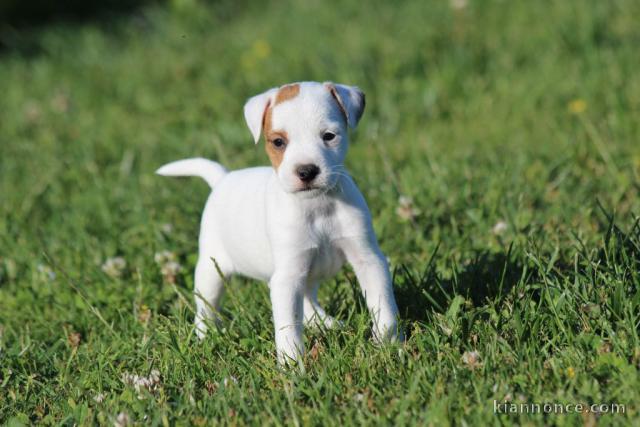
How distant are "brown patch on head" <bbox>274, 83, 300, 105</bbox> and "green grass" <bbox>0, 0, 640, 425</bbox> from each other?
92cm

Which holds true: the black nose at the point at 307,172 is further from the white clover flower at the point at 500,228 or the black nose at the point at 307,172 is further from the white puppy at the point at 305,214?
the white clover flower at the point at 500,228

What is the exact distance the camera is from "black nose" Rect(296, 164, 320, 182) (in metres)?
3.21

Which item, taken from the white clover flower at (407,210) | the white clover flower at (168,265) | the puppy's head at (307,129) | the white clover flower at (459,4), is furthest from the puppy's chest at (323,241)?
the white clover flower at (459,4)

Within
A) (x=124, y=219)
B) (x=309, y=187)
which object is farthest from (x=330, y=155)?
(x=124, y=219)

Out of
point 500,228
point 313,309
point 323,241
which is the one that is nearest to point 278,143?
point 323,241

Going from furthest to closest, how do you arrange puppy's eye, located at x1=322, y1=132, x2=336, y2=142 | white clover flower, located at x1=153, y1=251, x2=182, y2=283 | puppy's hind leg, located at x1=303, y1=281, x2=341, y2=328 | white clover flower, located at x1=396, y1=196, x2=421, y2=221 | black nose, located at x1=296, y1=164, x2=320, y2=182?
white clover flower, located at x1=396, y1=196, x2=421, y2=221
white clover flower, located at x1=153, y1=251, x2=182, y2=283
puppy's hind leg, located at x1=303, y1=281, x2=341, y2=328
puppy's eye, located at x1=322, y1=132, x2=336, y2=142
black nose, located at x1=296, y1=164, x2=320, y2=182

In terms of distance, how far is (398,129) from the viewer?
22.9 ft

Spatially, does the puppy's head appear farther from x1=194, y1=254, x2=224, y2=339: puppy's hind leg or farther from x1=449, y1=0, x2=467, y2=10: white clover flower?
x1=449, y1=0, x2=467, y2=10: white clover flower

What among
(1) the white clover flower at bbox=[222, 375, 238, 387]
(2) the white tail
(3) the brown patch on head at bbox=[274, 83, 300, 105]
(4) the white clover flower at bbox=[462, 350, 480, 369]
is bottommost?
(1) the white clover flower at bbox=[222, 375, 238, 387]

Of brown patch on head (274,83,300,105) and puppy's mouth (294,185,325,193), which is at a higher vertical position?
brown patch on head (274,83,300,105)

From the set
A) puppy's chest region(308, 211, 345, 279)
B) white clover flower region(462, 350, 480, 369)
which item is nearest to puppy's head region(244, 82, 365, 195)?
puppy's chest region(308, 211, 345, 279)

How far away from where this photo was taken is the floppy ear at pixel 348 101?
3426mm

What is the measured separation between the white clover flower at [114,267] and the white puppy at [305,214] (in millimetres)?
1095

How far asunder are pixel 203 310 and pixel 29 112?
201 inches
